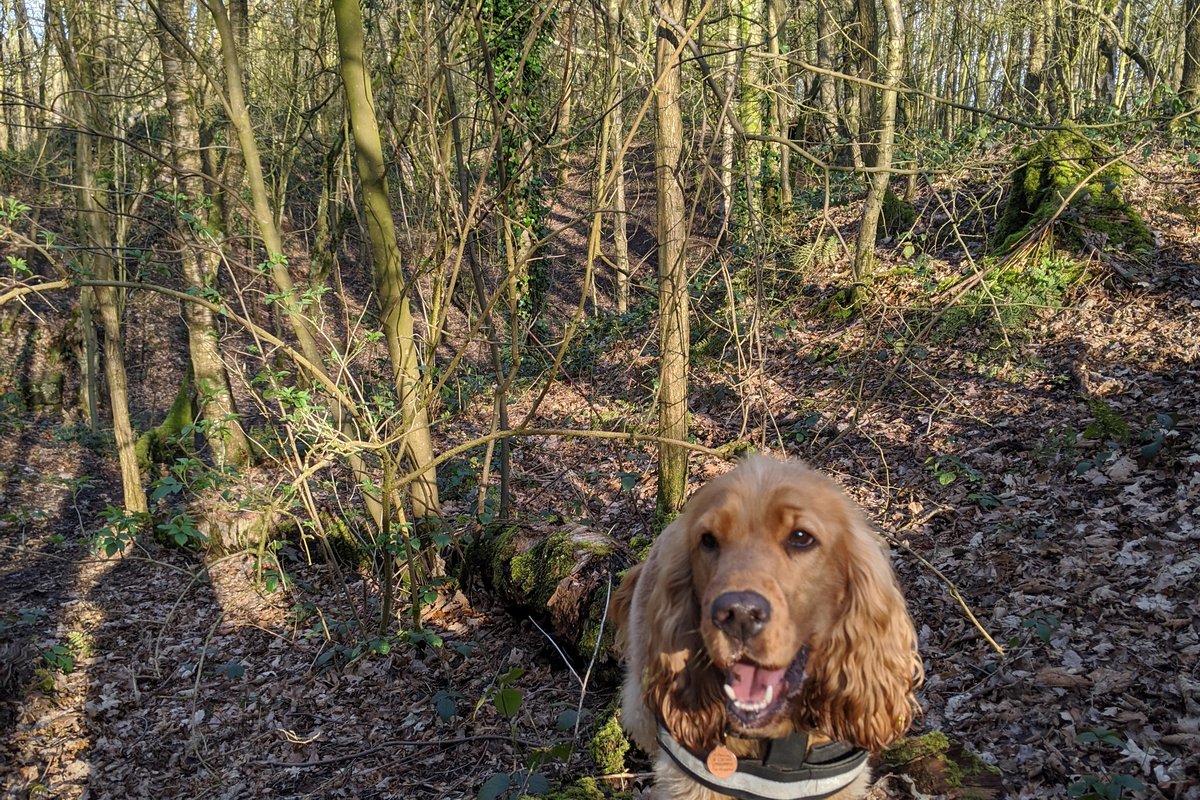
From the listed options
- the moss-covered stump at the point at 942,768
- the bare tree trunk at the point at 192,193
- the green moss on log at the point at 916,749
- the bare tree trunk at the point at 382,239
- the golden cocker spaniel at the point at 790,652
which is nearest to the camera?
the golden cocker spaniel at the point at 790,652

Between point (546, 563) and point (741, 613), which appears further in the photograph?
point (546, 563)

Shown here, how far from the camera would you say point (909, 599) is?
547 cm

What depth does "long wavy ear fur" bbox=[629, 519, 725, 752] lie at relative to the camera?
2736 mm

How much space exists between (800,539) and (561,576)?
2864mm

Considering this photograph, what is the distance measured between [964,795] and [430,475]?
4.51 metres

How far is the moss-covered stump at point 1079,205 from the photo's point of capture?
27.9ft

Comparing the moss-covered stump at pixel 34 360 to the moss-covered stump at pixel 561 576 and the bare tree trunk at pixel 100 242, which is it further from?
the moss-covered stump at pixel 561 576

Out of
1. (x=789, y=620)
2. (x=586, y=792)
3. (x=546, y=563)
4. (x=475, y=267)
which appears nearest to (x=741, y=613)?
(x=789, y=620)

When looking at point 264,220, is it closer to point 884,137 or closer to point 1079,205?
point 884,137

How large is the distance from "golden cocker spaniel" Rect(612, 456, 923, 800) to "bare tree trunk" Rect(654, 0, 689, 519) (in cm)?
296

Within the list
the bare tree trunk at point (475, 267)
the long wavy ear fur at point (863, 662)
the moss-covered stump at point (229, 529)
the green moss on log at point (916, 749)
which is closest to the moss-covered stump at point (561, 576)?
the bare tree trunk at point (475, 267)

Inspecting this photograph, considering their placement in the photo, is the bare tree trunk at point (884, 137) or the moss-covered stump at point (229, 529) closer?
the moss-covered stump at point (229, 529)

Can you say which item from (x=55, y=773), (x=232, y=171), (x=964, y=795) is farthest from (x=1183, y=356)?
(x=232, y=171)

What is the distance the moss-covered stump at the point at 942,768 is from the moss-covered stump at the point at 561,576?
167cm
